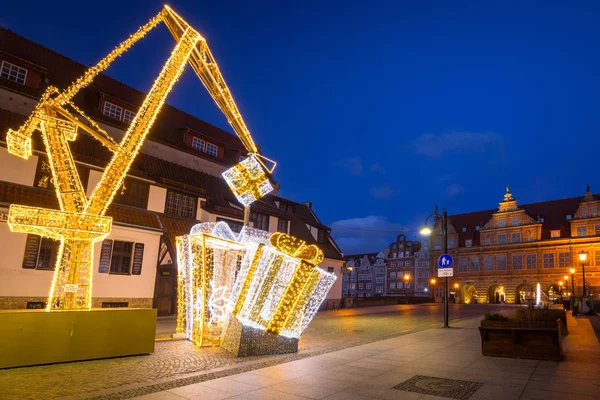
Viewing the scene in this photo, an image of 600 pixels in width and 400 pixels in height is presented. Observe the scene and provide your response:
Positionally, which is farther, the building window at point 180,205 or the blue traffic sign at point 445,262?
the building window at point 180,205

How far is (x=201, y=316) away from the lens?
11516 millimetres

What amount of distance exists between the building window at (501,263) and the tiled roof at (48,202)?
60949mm

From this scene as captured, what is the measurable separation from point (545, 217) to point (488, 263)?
11520 millimetres

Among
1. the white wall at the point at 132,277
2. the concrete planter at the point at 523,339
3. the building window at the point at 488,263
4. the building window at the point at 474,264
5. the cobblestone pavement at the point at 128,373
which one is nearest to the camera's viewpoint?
the cobblestone pavement at the point at 128,373

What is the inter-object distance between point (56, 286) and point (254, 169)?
6169mm

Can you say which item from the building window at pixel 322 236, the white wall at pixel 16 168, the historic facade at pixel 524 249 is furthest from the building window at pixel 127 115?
the historic facade at pixel 524 249

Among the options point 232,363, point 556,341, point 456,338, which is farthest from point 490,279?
point 232,363

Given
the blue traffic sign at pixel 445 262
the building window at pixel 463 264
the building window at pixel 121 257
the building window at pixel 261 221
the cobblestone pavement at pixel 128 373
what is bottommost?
the cobblestone pavement at pixel 128 373

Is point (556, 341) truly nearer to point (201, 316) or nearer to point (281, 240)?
point (281, 240)

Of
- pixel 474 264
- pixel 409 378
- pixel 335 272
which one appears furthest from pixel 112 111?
pixel 474 264

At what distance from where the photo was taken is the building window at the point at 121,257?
67.5 ft

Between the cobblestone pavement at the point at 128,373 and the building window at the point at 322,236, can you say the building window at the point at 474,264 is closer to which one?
the building window at the point at 322,236

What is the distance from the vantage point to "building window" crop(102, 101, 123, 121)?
77.6ft

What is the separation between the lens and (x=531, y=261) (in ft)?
206
